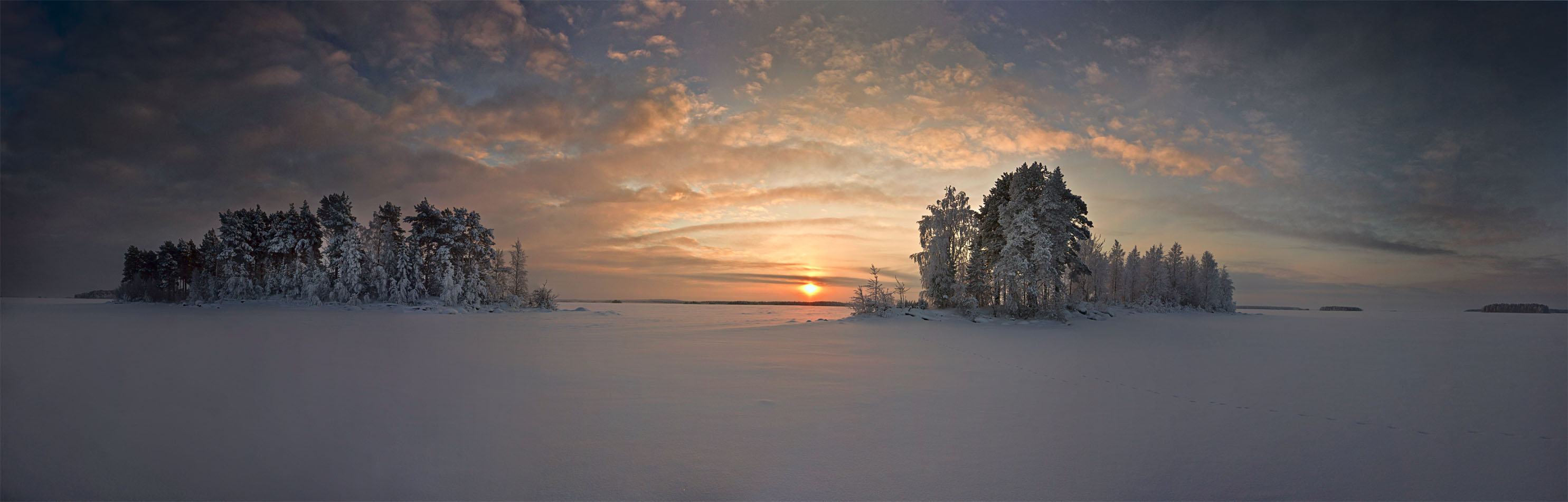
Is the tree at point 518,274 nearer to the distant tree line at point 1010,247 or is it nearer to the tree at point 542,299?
the tree at point 542,299

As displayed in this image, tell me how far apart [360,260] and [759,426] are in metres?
53.2

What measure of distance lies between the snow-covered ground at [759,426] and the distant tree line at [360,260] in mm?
34596

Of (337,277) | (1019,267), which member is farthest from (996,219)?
(337,277)

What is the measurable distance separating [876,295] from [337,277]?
150ft

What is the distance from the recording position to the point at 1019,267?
31.8 meters

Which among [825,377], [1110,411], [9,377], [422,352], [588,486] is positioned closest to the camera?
[588,486]

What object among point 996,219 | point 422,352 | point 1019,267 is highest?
point 996,219

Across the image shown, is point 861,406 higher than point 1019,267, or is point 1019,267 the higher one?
point 1019,267

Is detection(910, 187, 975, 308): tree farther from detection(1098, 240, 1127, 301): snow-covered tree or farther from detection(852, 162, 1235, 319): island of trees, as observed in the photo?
detection(1098, 240, 1127, 301): snow-covered tree

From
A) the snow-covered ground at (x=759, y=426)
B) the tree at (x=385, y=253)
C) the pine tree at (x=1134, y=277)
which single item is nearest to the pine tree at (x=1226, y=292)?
the pine tree at (x=1134, y=277)

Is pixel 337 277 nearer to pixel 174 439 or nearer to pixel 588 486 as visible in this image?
pixel 174 439

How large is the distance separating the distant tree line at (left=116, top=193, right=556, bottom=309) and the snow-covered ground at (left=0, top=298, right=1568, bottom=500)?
114 feet

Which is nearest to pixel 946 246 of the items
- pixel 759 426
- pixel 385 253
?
pixel 759 426

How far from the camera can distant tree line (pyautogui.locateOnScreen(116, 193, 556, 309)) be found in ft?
146
